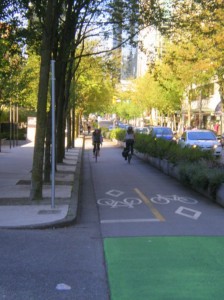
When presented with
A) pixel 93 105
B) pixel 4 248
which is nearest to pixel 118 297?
pixel 4 248

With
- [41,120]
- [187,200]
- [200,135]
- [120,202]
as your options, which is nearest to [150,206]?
[120,202]

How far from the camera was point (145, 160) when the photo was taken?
2555cm

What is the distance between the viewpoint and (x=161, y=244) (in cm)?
758

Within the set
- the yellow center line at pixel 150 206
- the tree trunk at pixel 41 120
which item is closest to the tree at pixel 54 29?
the tree trunk at pixel 41 120

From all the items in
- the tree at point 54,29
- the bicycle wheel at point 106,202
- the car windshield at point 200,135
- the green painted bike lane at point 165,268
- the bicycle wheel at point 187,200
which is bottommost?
the bicycle wheel at point 106,202

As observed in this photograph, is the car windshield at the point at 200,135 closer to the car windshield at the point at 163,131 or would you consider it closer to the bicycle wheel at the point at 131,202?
the car windshield at the point at 163,131

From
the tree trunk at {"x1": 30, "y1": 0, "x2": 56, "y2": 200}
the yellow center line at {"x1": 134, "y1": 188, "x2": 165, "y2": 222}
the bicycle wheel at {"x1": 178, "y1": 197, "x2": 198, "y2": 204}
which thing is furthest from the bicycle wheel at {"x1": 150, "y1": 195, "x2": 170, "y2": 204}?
the tree trunk at {"x1": 30, "y1": 0, "x2": 56, "y2": 200}

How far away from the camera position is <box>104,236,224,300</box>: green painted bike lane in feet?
17.5

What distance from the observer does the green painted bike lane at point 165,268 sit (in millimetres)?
5344

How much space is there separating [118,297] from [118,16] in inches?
528

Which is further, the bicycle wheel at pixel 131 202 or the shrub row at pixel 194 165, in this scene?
the shrub row at pixel 194 165

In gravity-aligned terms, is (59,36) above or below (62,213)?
above

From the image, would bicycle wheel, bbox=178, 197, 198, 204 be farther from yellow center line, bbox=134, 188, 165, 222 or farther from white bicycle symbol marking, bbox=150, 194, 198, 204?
yellow center line, bbox=134, 188, 165, 222

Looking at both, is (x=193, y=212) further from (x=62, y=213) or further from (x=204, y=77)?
(x=204, y=77)
